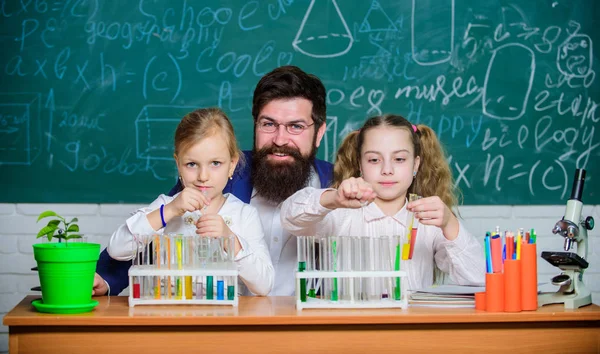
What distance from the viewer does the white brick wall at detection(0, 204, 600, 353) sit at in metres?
3.79

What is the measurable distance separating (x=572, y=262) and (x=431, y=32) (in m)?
2.13

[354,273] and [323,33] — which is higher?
[323,33]

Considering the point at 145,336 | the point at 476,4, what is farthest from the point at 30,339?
the point at 476,4

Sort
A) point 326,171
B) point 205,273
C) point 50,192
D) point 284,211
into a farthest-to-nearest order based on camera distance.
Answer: point 50,192
point 326,171
point 284,211
point 205,273

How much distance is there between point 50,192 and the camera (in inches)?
149

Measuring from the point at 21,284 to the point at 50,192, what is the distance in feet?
1.76

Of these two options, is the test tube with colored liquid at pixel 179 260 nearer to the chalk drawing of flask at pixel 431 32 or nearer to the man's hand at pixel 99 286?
the man's hand at pixel 99 286

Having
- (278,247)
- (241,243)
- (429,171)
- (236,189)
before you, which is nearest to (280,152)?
(236,189)

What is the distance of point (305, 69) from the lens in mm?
3857

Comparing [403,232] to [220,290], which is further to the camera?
[403,232]

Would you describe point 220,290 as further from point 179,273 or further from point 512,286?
point 512,286

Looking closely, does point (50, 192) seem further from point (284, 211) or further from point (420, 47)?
point (420, 47)

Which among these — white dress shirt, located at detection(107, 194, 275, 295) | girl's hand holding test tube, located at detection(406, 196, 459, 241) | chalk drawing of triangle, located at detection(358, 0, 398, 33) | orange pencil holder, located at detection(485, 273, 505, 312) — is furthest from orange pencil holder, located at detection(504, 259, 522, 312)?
chalk drawing of triangle, located at detection(358, 0, 398, 33)

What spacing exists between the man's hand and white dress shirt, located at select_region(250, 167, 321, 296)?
0.76 metres
